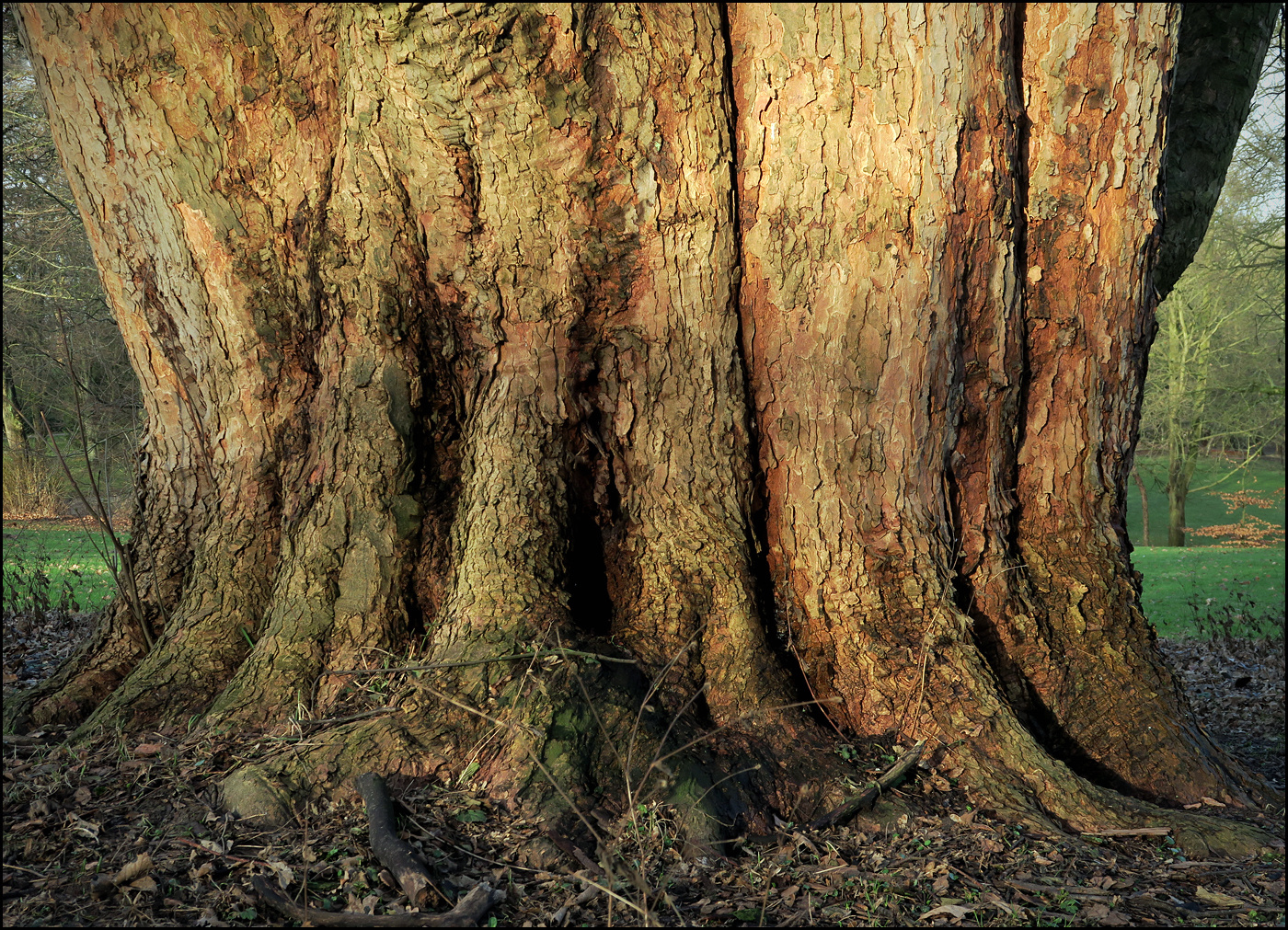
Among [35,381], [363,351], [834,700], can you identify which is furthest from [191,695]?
[35,381]

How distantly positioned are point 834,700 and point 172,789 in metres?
2.29

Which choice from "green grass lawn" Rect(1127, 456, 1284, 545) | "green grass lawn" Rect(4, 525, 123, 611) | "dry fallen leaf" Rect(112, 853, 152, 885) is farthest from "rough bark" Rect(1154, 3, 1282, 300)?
"green grass lawn" Rect(1127, 456, 1284, 545)

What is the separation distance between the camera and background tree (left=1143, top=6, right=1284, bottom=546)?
47.4 feet

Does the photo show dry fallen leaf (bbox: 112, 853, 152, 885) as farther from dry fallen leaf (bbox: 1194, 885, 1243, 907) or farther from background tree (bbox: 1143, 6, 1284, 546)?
background tree (bbox: 1143, 6, 1284, 546)

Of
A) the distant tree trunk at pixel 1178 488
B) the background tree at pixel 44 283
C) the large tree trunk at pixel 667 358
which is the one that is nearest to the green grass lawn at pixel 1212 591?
the large tree trunk at pixel 667 358

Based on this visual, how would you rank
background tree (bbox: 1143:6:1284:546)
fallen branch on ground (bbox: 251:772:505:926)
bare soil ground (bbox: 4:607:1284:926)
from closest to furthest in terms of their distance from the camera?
fallen branch on ground (bbox: 251:772:505:926)
bare soil ground (bbox: 4:607:1284:926)
background tree (bbox: 1143:6:1284:546)

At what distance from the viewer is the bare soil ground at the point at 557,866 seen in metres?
2.27

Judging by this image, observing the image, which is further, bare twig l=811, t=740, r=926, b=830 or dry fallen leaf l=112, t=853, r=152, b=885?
bare twig l=811, t=740, r=926, b=830

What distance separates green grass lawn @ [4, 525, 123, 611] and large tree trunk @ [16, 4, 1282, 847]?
2038 millimetres

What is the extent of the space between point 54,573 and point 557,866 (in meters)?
9.45

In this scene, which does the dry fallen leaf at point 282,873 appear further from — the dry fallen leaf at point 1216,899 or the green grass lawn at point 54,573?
the green grass lawn at point 54,573

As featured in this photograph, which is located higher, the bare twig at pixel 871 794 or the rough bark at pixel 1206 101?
the rough bark at pixel 1206 101

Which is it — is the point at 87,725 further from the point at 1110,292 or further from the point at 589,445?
the point at 1110,292

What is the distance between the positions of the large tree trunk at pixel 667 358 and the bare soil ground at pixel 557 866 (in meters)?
0.23
